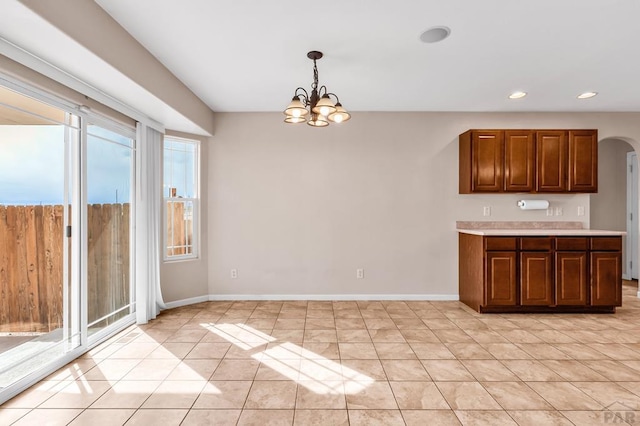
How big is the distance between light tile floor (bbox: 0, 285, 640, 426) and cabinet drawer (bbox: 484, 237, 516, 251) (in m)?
0.82

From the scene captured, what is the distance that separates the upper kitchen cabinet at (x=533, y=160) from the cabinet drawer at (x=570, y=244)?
0.71 meters

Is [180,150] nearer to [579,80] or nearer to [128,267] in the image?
[128,267]

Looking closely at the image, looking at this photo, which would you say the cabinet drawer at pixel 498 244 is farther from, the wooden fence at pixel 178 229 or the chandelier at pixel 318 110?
the wooden fence at pixel 178 229

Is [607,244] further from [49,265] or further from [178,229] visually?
[49,265]

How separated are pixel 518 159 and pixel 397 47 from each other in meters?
2.54

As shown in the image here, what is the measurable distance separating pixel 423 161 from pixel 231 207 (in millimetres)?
2813

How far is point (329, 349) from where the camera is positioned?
2945 mm

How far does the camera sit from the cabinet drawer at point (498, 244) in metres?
3.86

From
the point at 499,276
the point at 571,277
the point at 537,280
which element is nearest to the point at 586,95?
the point at 571,277

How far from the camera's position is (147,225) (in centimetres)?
371

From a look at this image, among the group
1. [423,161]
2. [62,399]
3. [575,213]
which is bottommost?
[62,399]

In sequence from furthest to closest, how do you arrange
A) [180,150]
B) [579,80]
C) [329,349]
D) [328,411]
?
[180,150] → [579,80] → [329,349] → [328,411]

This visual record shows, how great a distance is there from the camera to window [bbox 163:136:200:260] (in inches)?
169

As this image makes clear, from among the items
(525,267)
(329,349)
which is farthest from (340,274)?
(525,267)
